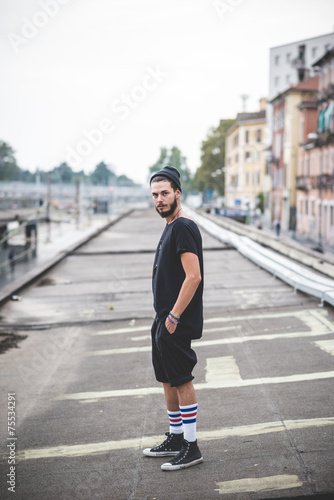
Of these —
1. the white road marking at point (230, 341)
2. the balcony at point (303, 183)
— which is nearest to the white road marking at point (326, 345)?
the white road marking at point (230, 341)

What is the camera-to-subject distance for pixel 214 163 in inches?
4537

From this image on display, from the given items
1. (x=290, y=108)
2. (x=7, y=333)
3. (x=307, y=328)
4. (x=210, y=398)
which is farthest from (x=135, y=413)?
(x=290, y=108)

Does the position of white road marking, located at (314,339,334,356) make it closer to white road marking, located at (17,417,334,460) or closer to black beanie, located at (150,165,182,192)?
white road marking, located at (17,417,334,460)

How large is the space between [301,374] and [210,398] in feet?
3.15

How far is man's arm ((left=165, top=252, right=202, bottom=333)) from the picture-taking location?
3662 millimetres

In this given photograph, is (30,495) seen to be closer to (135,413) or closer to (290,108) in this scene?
(135,413)

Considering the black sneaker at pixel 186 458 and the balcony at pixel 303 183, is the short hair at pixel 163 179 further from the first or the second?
the balcony at pixel 303 183

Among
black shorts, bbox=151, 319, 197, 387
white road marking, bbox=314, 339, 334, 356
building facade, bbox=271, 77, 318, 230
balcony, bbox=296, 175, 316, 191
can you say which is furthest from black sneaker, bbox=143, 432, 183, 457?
building facade, bbox=271, 77, 318, 230

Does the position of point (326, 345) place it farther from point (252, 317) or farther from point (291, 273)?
point (291, 273)

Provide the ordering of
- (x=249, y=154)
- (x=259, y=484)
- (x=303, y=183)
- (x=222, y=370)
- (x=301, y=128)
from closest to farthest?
(x=259, y=484)
(x=222, y=370)
(x=303, y=183)
(x=301, y=128)
(x=249, y=154)

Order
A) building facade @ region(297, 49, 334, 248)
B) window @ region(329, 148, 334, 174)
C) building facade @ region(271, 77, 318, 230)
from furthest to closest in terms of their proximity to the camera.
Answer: building facade @ region(271, 77, 318, 230)
window @ region(329, 148, 334, 174)
building facade @ region(297, 49, 334, 248)

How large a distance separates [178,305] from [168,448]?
1100 millimetres

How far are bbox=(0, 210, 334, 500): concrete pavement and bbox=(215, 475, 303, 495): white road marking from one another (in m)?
0.01

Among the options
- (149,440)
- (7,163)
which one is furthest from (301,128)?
(7,163)
